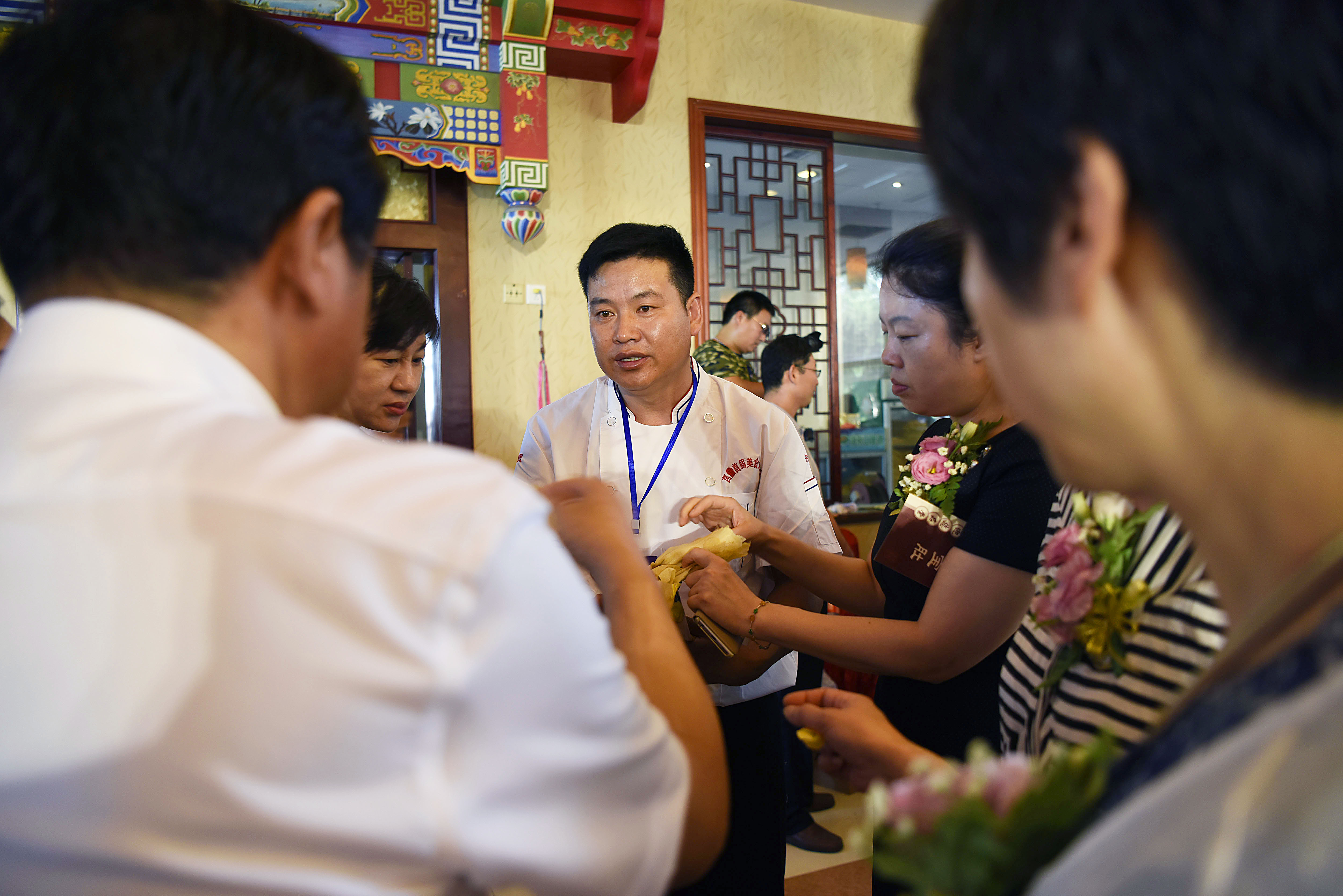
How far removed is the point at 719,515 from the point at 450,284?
89.9 inches

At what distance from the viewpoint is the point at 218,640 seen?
0.53m

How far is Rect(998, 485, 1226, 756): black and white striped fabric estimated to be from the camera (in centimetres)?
77

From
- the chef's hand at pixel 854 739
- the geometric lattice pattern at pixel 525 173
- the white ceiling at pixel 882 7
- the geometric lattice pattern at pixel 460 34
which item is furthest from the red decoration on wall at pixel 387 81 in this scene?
the chef's hand at pixel 854 739

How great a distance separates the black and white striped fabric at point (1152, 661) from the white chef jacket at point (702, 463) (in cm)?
111

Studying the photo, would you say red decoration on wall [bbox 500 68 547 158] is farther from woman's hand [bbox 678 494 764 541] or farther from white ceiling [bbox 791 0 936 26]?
woman's hand [bbox 678 494 764 541]

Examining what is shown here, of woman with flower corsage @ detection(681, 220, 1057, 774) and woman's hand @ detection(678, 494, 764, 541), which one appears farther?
woman's hand @ detection(678, 494, 764, 541)

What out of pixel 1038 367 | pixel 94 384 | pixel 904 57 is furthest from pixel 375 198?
pixel 904 57

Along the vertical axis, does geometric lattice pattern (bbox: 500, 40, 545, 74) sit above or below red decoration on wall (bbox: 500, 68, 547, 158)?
above

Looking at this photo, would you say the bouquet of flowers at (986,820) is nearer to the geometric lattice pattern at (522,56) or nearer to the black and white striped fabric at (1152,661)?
the black and white striped fabric at (1152,661)

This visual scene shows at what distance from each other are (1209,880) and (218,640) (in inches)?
22.4

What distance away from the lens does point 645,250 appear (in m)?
2.17

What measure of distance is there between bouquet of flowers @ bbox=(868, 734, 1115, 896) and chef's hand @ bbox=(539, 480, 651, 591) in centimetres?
38

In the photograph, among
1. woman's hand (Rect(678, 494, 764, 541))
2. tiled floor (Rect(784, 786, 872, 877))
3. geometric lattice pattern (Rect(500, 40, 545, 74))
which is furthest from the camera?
geometric lattice pattern (Rect(500, 40, 545, 74))

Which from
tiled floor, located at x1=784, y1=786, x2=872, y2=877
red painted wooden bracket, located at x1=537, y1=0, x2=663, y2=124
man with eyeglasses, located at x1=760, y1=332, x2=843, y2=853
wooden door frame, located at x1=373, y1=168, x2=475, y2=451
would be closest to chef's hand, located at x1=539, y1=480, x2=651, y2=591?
man with eyeglasses, located at x1=760, y1=332, x2=843, y2=853
